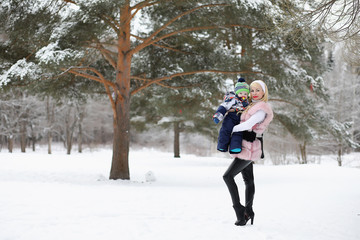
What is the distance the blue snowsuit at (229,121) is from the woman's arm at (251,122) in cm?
8

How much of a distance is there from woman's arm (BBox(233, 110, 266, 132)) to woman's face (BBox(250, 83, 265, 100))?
0.23m

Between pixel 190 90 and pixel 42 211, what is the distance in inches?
277

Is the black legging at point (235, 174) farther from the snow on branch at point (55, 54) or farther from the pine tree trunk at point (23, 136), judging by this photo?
the pine tree trunk at point (23, 136)

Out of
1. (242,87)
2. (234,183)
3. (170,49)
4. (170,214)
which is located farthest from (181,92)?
(234,183)

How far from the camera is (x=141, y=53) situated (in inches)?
425

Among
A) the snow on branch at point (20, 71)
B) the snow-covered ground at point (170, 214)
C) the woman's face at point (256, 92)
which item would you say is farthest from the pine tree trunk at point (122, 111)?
the woman's face at point (256, 92)

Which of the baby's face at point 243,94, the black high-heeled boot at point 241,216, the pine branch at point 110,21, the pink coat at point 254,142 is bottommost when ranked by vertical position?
the black high-heeled boot at point 241,216

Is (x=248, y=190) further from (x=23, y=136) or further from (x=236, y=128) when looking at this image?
(x=23, y=136)

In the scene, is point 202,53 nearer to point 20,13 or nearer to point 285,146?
point 20,13

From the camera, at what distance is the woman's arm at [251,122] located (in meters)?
3.58

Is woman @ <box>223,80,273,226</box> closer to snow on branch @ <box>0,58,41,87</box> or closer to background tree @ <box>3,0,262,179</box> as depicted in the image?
background tree @ <box>3,0,262,179</box>

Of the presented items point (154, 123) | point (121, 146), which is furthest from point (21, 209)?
point (154, 123)

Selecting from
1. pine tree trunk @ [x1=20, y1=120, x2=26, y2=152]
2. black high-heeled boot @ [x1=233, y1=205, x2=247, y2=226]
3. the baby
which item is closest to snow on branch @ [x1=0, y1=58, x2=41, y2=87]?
the baby

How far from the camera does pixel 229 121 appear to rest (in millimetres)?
3742
